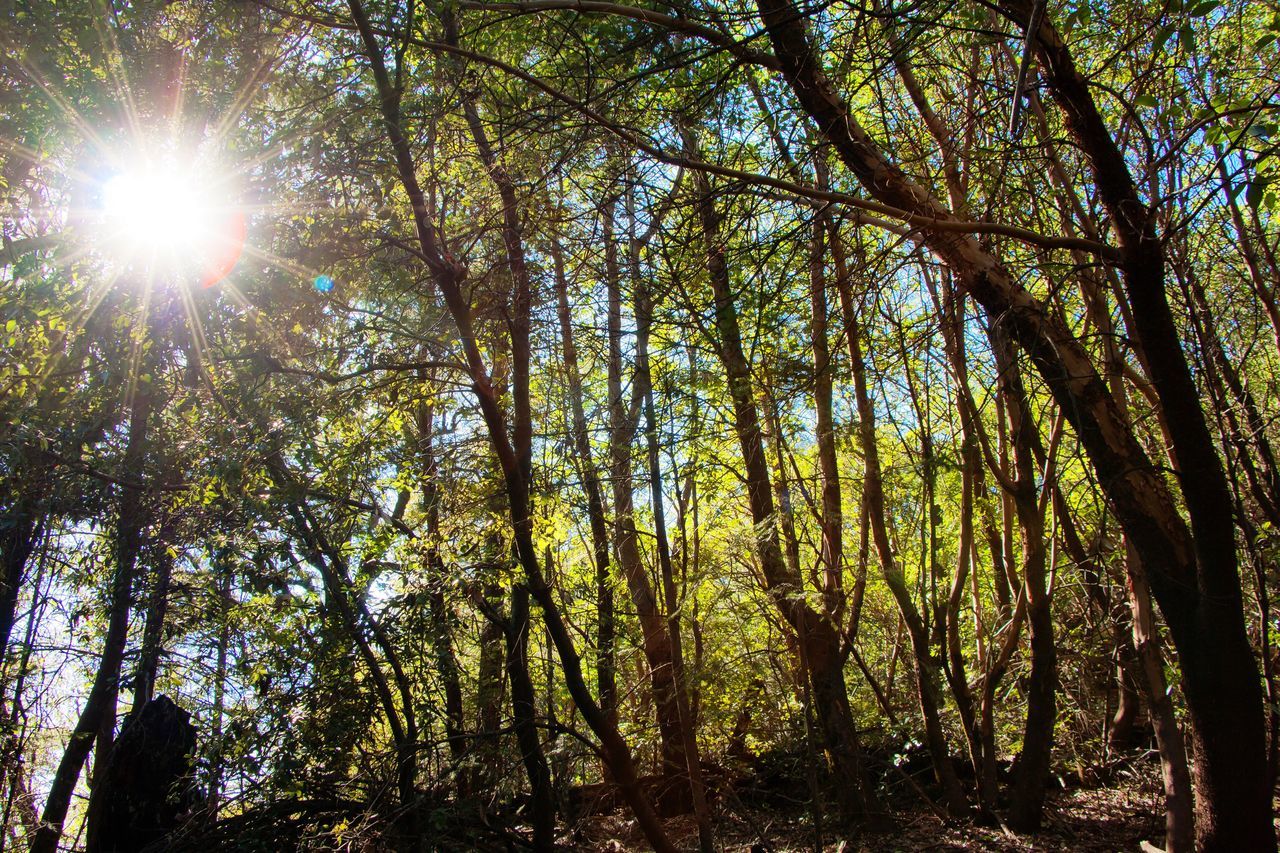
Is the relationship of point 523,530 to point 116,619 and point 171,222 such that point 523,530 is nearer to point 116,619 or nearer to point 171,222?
point 171,222

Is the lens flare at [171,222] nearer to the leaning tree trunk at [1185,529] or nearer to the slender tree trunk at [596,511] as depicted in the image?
the slender tree trunk at [596,511]

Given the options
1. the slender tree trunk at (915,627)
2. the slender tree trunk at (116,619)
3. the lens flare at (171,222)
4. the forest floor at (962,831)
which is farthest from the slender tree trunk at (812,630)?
the slender tree trunk at (116,619)

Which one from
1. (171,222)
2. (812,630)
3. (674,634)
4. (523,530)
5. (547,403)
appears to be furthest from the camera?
(547,403)

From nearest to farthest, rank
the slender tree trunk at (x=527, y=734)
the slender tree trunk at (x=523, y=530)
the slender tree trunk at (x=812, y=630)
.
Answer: the slender tree trunk at (x=523, y=530) → the slender tree trunk at (x=527, y=734) → the slender tree trunk at (x=812, y=630)

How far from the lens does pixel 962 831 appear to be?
5.10 meters

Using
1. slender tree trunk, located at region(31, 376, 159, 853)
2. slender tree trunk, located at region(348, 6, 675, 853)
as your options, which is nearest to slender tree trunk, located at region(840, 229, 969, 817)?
slender tree trunk, located at region(348, 6, 675, 853)

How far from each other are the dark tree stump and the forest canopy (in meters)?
0.03

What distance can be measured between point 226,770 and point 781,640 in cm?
390

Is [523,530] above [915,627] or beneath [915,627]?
above

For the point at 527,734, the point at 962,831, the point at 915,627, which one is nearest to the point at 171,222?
the point at 527,734

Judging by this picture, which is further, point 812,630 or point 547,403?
point 547,403

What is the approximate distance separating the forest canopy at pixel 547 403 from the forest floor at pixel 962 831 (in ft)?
0.16

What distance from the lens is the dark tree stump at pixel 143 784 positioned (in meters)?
4.64

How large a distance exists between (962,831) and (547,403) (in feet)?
14.1
